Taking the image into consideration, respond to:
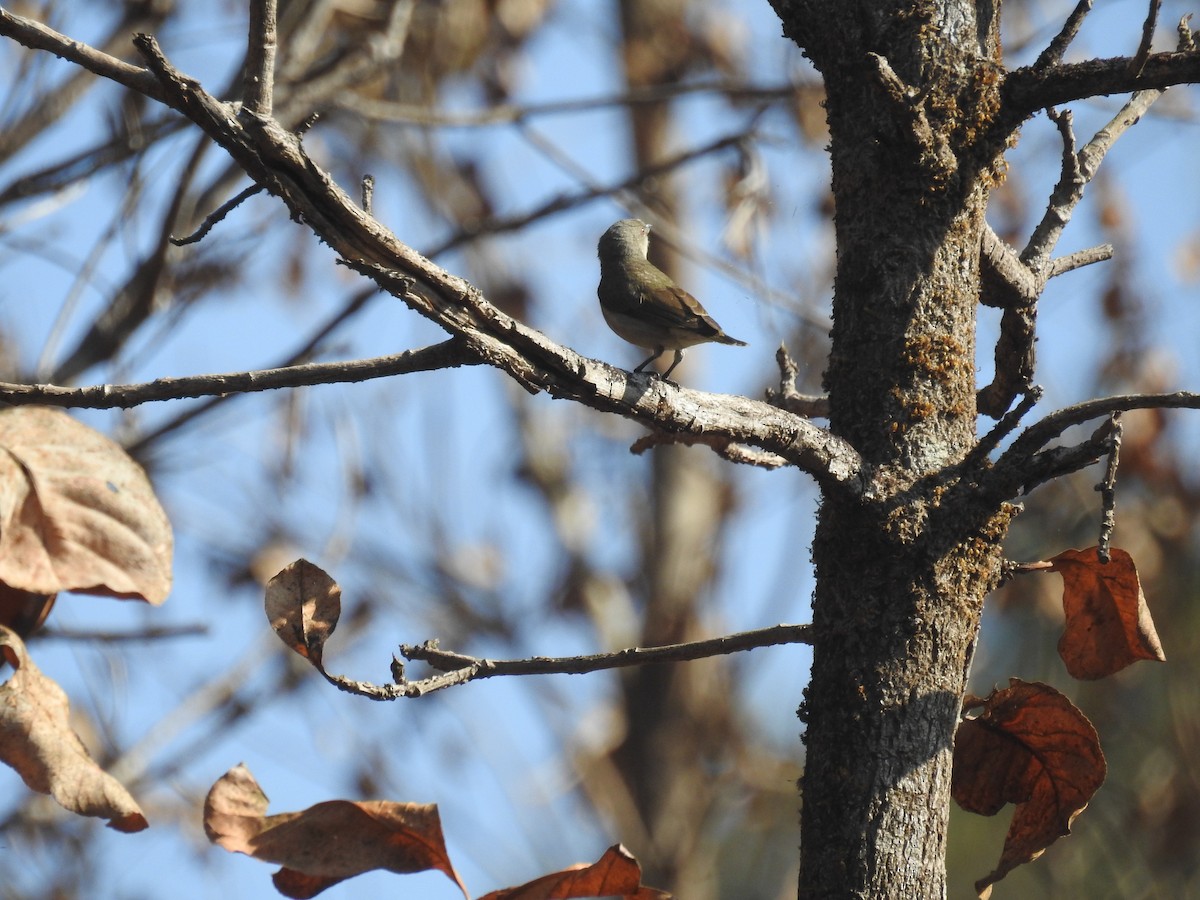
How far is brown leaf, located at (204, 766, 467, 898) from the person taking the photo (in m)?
1.55

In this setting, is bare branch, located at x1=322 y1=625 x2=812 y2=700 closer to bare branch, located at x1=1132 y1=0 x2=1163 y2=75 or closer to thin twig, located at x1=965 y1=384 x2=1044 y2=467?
thin twig, located at x1=965 y1=384 x2=1044 y2=467

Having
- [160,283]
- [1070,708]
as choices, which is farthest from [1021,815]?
[160,283]

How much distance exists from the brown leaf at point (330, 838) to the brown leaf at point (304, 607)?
0.21 metres

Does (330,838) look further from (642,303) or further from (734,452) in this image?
(642,303)

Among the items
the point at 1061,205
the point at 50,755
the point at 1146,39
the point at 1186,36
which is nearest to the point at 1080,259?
the point at 1061,205

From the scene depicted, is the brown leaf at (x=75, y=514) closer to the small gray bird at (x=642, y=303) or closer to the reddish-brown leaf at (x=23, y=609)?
the reddish-brown leaf at (x=23, y=609)

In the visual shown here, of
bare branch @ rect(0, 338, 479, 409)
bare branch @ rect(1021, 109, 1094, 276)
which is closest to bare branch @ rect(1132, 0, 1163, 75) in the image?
bare branch @ rect(1021, 109, 1094, 276)

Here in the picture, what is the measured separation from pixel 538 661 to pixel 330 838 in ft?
1.23

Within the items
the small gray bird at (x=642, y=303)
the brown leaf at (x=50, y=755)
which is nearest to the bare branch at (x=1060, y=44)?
the small gray bird at (x=642, y=303)

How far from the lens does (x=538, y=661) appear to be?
1700mm

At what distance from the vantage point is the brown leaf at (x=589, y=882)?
150cm

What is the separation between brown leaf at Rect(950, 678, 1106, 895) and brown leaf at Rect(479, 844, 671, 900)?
0.50 meters

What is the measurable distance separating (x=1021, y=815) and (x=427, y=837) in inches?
34.6

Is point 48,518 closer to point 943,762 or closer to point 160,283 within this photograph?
point 943,762
